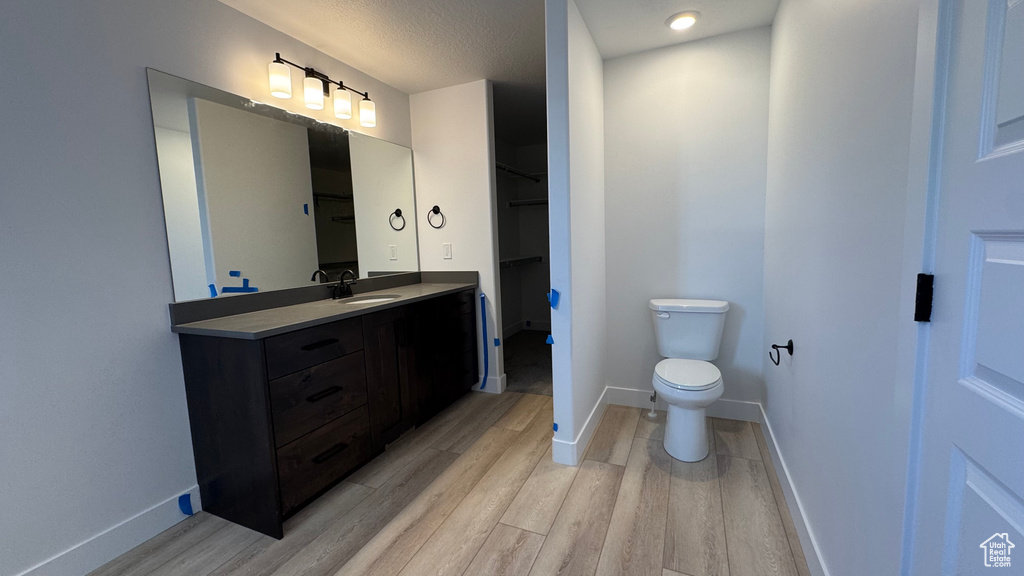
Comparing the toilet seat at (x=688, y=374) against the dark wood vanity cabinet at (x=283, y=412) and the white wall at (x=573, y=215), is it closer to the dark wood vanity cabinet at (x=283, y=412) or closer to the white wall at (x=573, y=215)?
the white wall at (x=573, y=215)

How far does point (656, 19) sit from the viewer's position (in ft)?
6.79

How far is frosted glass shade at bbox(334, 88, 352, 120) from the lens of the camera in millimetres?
2439

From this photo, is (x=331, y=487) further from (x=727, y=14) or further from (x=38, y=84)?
(x=727, y=14)

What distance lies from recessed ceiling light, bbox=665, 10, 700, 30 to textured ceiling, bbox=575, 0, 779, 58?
3cm

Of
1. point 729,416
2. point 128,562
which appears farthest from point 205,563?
point 729,416

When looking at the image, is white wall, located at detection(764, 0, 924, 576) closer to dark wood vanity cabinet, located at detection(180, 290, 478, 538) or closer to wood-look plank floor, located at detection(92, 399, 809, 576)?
wood-look plank floor, located at detection(92, 399, 809, 576)

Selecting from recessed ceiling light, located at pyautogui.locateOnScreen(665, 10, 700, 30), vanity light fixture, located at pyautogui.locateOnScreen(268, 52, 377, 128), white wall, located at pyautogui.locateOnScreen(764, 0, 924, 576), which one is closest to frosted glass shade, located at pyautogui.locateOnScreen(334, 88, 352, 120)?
vanity light fixture, located at pyautogui.locateOnScreen(268, 52, 377, 128)

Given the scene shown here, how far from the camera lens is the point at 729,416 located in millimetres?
2520

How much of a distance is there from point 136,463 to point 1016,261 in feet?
8.58

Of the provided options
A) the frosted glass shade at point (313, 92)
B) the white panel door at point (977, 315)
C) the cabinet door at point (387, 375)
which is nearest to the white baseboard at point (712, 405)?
the cabinet door at point (387, 375)

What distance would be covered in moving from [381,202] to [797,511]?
2926 mm

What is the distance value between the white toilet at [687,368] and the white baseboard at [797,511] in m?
0.31

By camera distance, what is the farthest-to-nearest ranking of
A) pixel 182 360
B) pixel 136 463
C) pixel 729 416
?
pixel 729 416, pixel 182 360, pixel 136 463

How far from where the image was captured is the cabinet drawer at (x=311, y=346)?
1.59 meters
